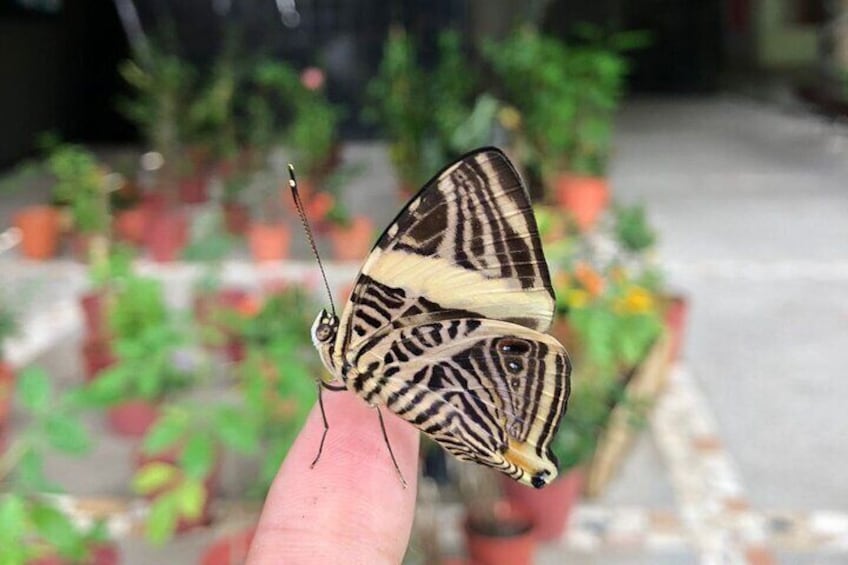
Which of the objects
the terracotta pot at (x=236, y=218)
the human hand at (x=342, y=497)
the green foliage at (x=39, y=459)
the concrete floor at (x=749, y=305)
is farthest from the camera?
the terracotta pot at (x=236, y=218)

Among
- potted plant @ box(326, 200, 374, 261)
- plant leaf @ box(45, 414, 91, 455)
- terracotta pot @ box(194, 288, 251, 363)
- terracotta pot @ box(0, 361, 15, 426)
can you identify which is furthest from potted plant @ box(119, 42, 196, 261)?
plant leaf @ box(45, 414, 91, 455)

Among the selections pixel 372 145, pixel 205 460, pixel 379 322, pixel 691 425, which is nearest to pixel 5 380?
pixel 205 460

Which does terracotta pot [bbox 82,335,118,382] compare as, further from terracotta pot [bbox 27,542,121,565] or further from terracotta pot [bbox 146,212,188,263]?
terracotta pot [bbox 146,212,188,263]

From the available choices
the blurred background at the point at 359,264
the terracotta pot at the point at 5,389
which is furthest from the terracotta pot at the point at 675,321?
the terracotta pot at the point at 5,389

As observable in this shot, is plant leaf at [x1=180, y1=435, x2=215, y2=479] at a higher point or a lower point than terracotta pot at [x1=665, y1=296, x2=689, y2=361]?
higher

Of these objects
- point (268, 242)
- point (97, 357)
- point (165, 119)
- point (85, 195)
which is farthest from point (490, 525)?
point (165, 119)

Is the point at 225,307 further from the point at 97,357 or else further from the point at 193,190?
the point at 193,190

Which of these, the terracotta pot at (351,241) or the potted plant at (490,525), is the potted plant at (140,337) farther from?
the terracotta pot at (351,241)
